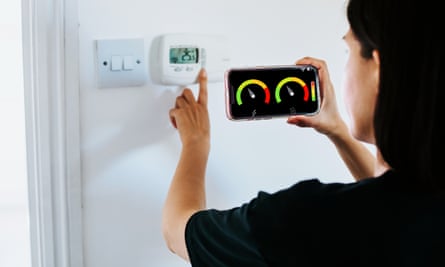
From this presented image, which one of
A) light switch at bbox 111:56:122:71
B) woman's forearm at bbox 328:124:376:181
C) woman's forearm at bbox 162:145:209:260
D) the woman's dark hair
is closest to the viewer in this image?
the woman's dark hair

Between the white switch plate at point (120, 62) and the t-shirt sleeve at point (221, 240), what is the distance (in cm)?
27

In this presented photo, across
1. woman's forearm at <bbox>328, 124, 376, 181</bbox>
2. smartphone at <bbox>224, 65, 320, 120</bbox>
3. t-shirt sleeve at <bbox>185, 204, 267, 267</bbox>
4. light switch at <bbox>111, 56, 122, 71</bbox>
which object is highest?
light switch at <bbox>111, 56, 122, 71</bbox>

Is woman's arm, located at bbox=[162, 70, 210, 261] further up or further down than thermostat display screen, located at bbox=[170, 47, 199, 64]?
further down

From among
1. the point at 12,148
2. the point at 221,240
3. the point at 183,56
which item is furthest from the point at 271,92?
the point at 12,148

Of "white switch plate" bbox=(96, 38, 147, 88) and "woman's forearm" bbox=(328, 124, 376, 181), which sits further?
"woman's forearm" bbox=(328, 124, 376, 181)

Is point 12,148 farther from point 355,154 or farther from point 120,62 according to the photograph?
point 355,154

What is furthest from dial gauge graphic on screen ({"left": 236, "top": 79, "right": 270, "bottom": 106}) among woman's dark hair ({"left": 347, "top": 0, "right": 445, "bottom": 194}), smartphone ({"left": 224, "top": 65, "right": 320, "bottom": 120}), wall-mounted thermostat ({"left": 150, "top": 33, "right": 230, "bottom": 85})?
woman's dark hair ({"left": 347, "top": 0, "right": 445, "bottom": 194})

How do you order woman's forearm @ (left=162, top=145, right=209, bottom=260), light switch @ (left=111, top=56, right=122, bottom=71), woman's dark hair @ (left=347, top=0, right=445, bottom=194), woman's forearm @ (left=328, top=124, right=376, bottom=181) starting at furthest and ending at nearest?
woman's forearm @ (left=328, top=124, right=376, bottom=181) → light switch @ (left=111, top=56, right=122, bottom=71) → woman's forearm @ (left=162, top=145, right=209, bottom=260) → woman's dark hair @ (left=347, top=0, right=445, bottom=194)

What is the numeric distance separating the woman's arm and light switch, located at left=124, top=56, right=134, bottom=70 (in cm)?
9

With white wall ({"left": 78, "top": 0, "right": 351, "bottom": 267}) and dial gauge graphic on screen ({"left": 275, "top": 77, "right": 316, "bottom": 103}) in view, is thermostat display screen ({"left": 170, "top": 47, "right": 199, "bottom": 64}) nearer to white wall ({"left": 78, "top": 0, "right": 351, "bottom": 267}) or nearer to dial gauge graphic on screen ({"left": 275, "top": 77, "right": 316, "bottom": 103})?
white wall ({"left": 78, "top": 0, "right": 351, "bottom": 267})

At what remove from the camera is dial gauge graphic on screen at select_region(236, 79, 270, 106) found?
82cm

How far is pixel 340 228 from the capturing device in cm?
60

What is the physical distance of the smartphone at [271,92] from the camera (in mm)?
815

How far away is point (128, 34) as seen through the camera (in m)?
0.86
